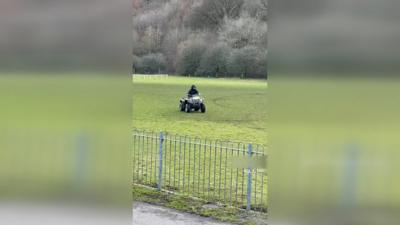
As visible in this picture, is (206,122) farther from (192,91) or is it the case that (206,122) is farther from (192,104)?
(192,91)

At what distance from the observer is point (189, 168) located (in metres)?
3.94

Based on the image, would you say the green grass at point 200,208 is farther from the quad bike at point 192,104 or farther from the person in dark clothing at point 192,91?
the quad bike at point 192,104

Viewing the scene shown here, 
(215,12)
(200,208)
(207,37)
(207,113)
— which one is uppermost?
(215,12)

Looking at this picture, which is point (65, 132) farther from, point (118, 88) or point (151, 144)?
point (151, 144)

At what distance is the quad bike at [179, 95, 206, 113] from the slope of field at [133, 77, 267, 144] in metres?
0.05

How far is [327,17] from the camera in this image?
3.74 feet

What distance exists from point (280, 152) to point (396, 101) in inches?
12.3

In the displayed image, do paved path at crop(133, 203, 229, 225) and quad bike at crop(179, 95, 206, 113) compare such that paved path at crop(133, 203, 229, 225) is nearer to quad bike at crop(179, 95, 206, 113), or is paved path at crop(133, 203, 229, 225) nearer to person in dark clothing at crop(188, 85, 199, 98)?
person in dark clothing at crop(188, 85, 199, 98)

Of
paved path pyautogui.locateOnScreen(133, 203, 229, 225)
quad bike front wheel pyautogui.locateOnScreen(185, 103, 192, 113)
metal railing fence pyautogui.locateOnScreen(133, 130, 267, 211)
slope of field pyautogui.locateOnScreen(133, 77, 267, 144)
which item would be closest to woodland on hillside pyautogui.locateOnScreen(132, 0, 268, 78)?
slope of field pyautogui.locateOnScreen(133, 77, 267, 144)

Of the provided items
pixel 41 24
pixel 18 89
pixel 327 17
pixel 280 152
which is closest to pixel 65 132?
pixel 18 89

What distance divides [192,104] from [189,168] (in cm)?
76

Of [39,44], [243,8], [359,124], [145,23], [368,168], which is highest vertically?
[243,8]

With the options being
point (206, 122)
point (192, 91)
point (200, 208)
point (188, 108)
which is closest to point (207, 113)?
point (206, 122)

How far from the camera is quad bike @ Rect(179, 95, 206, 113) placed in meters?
4.27
